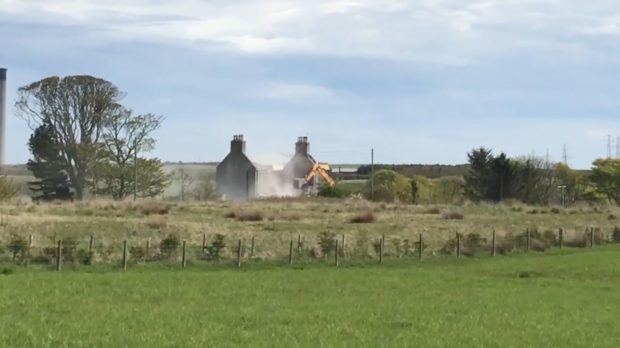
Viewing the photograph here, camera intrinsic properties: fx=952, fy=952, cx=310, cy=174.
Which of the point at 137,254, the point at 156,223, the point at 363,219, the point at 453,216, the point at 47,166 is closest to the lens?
the point at 137,254

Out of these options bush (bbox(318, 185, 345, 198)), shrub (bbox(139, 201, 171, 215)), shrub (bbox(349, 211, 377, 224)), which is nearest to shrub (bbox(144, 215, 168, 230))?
shrub (bbox(139, 201, 171, 215))

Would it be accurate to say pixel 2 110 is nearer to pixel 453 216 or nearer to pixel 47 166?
pixel 47 166

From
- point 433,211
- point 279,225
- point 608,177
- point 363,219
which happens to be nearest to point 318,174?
point 608,177

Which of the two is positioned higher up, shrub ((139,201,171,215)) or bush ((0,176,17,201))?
bush ((0,176,17,201))

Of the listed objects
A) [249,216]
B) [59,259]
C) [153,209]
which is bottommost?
[59,259]

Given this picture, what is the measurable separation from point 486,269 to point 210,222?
853 inches

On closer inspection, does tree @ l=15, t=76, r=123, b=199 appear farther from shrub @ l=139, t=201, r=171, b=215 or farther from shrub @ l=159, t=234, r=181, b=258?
shrub @ l=159, t=234, r=181, b=258

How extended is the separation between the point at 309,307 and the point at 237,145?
85330 mm

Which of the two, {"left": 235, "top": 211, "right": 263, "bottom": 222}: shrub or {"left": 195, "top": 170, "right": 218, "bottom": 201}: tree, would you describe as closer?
{"left": 235, "top": 211, "right": 263, "bottom": 222}: shrub

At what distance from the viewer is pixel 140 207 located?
2381 inches

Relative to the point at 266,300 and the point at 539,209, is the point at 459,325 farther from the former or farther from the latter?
the point at 539,209

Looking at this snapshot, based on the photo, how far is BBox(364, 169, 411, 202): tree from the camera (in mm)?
97062

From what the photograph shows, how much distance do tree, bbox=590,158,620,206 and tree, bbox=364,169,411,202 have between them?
2093 centimetres

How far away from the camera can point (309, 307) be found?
19.1m
